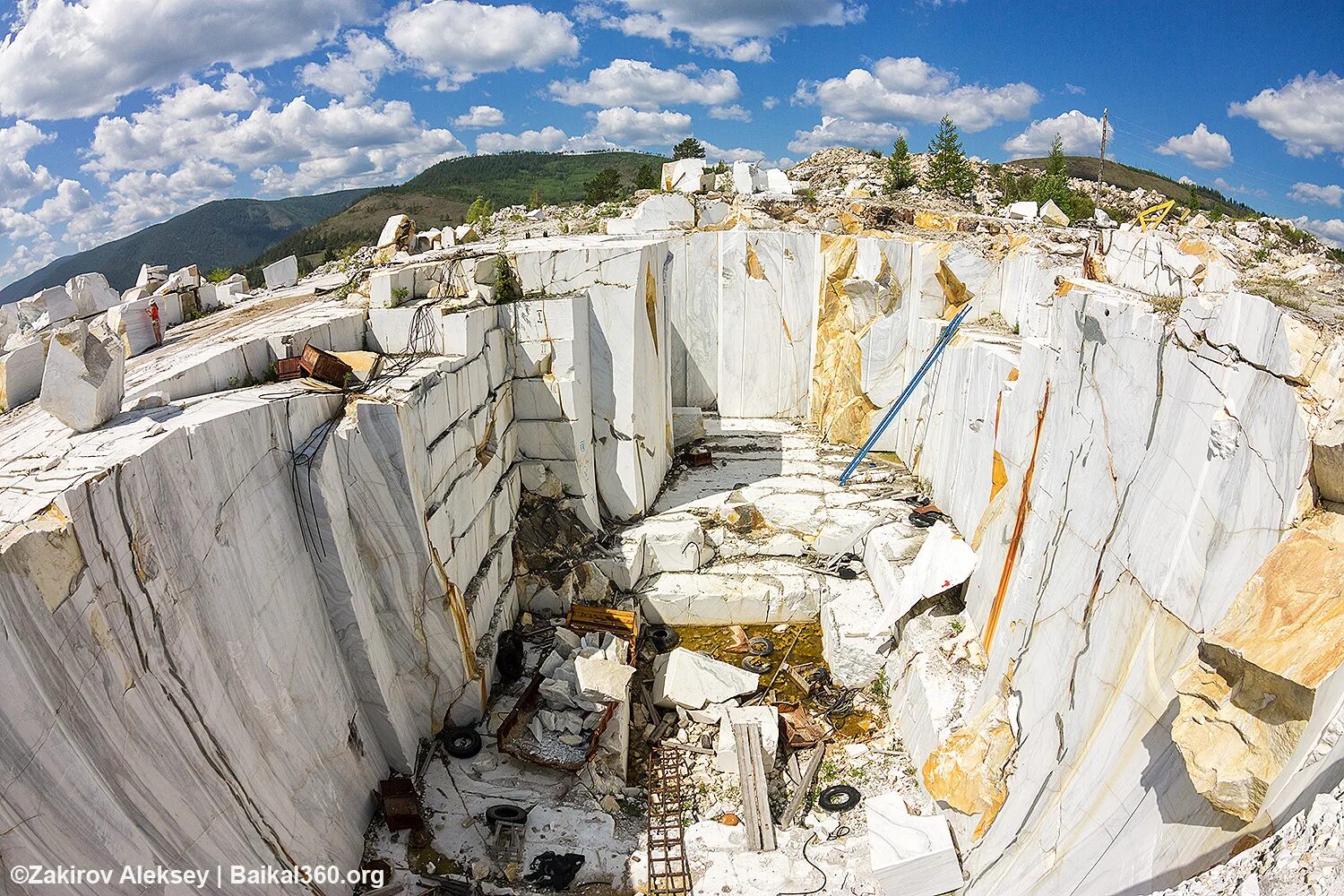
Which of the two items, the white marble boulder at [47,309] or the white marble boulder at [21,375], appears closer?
the white marble boulder at [21,375]

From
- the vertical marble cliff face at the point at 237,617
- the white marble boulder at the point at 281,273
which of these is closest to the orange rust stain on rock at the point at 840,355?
the vertical marble cliff face at the point at 237,617

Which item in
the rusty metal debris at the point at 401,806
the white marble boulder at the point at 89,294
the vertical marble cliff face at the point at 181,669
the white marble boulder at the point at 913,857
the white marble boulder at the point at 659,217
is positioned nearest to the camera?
the vertical marble cliff face at the point at 181,669

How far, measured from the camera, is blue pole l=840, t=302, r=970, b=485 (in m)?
8.62

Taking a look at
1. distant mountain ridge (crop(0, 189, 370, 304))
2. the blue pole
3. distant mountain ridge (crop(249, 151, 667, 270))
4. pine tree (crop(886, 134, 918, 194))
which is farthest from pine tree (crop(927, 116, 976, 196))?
distant mountain ridge (crop(0, 189, 370, 304))

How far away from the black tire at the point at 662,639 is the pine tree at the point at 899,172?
1143cm

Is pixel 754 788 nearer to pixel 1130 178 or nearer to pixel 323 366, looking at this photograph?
pixel 323 366

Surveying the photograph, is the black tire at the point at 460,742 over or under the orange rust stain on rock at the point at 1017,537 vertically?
under

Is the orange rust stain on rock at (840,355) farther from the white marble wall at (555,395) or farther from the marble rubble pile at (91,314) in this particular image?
the marble rubble pile at (91,314)

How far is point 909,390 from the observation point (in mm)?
9352

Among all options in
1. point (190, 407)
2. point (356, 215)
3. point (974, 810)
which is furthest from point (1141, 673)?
point (356, 215)

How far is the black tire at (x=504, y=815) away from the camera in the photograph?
5523 mm

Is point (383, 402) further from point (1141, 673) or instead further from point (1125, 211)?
point (1125, 211)

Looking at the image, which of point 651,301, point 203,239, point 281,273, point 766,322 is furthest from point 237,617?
point 203,239

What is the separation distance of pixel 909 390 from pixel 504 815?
676cm
